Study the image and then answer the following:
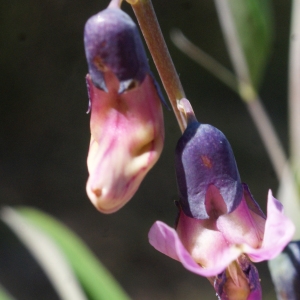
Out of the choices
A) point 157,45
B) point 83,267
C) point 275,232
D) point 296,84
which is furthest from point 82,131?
point 275,232

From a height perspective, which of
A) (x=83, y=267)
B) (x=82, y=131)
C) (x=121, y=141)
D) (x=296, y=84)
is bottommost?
(x=82, y=131)

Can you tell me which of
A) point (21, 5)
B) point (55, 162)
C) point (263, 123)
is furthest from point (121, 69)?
point (55, 162)

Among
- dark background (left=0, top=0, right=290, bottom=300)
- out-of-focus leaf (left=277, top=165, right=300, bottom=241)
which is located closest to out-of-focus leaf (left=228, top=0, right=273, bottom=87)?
out-of-focus leaf (left=277, top=165, right=300, bottom=241)

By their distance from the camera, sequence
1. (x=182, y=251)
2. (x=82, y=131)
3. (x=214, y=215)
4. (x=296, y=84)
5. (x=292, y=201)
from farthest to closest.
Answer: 1. (x=82, y=131)
2. (x=296, y=84)
3. (x=292, y=201)
4. (x=214, y=215)
5. (x=182, y=251)

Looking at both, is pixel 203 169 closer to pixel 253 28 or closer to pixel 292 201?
pixel 292 201

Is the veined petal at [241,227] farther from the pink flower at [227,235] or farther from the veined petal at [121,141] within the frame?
the veined petal at [121,141]

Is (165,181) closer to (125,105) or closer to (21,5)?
(21,5)

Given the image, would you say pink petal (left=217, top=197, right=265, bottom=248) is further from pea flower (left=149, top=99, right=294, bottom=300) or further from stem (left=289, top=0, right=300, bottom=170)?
stem (left=289, top=0, right=300, bottom=170)
